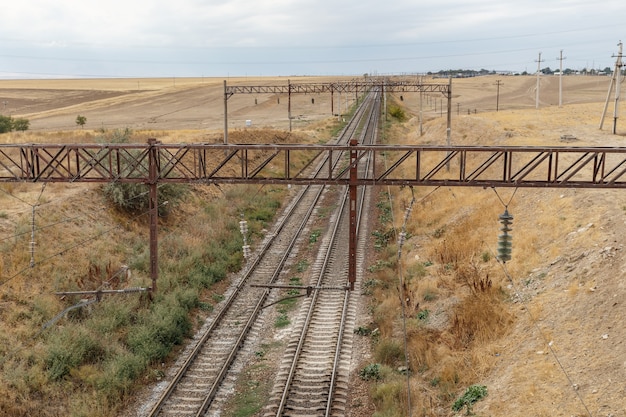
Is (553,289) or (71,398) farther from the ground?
(553,289)

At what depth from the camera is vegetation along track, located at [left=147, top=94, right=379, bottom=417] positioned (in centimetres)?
1666

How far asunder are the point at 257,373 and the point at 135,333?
15.3 ft

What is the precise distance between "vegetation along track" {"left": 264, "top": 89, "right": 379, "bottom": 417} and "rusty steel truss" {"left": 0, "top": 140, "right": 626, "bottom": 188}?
454 centimetres

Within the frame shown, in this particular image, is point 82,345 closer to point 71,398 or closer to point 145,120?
point 71,398

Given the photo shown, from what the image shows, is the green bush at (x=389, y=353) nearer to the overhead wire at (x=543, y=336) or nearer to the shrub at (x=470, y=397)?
the shrub at (x=470, y=397)

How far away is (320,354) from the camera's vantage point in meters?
19.4

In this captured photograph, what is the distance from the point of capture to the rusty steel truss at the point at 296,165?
56.6ft

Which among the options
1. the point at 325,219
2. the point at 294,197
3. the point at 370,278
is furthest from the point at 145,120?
the point at 370,278

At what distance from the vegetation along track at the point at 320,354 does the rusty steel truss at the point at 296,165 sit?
454cm

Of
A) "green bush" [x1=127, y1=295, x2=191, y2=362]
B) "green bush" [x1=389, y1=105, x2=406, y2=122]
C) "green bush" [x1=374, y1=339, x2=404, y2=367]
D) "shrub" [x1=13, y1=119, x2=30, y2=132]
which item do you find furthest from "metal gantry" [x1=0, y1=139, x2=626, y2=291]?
"green bush" [x1=389, y1=105, x2=406, y2=122]

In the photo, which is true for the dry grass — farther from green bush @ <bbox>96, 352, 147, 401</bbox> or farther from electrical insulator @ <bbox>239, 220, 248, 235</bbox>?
green bush @ <bbox>96, 352, 147, 401</bbox>

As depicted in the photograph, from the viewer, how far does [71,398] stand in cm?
1645

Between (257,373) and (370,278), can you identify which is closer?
(257,373)

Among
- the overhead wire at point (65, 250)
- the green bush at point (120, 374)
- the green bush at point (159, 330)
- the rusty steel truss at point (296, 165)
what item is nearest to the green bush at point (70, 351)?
the green bush at point (120, 374)
